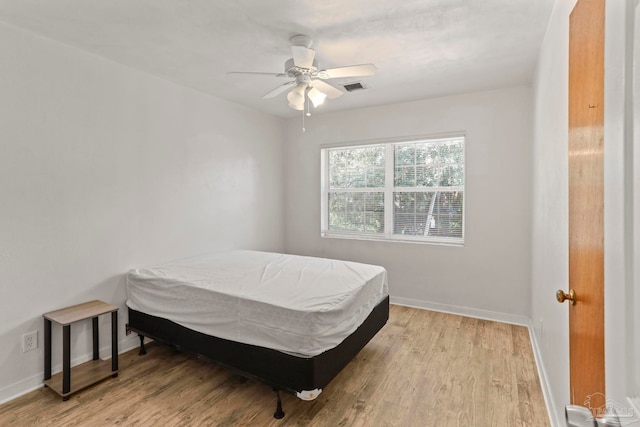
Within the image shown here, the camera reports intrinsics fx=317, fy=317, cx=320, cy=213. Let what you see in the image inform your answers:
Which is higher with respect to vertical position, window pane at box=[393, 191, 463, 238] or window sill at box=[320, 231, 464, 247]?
window pane at box=[393, 191, 463, 238]

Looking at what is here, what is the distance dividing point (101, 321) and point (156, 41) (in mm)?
2302

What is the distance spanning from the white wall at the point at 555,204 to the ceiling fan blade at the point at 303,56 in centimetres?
140

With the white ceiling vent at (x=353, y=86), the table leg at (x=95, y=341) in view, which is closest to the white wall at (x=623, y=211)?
the white ceiling vent at (x=353, y=86)

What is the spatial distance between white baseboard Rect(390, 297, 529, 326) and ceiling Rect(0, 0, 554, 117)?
8.08ft

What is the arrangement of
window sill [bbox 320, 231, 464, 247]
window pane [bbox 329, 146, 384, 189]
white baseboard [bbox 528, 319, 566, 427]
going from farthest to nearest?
window pane [bbox 329, 146, 384, 189] < window sill [bbox 320, 231, 464, 247] < white baseboard [bbox 528, 319, 566, 427]

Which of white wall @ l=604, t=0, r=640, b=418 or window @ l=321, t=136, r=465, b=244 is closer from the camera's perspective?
white wall @ l=604, t=0, r=640, b=418

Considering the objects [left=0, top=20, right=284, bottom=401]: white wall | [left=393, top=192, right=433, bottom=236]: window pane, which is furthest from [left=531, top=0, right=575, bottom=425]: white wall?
[left=0, top=20, right=284, bottom=401]: white wall

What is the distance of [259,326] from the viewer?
81.5 inches

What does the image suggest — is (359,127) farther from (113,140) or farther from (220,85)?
(113,140)

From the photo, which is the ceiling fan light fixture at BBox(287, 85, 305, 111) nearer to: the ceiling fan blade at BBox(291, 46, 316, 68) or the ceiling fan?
the ceiling fan

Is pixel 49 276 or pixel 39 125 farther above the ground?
pixel 39 125

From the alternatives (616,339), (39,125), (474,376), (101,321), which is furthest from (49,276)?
(474,376)

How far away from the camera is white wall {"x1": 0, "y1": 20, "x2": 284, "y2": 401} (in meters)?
2.20

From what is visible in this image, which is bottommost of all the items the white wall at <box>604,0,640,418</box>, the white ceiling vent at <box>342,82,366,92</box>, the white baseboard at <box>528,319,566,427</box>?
the white baseboard at <box>528,319,566,427</box>
